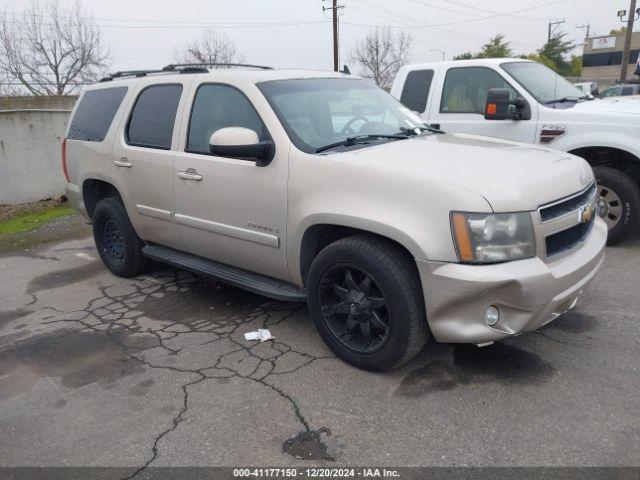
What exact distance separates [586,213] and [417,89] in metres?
3.86

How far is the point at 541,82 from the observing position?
6070 mm

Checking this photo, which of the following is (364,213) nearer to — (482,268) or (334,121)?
(482,268)

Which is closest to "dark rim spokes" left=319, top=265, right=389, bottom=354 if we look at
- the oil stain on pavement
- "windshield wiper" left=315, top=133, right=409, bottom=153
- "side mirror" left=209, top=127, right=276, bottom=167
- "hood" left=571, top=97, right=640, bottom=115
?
the oil stain on pavement

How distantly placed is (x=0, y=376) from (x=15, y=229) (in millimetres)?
5304

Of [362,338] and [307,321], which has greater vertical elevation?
[362,338]

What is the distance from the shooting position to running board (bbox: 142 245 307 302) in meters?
3.68

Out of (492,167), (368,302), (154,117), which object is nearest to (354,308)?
(368,302)

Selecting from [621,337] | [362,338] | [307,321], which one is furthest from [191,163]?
[621,337]

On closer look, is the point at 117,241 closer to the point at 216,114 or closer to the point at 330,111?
the point at 216,114

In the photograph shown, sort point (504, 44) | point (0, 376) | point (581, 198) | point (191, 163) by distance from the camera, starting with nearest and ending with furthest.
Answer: point (581, 198) → point (0, 376) → point (191, 163) → point (504, 44)

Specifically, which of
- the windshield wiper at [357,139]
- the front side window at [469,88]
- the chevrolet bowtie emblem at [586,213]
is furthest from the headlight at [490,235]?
the front side window at [469,88]

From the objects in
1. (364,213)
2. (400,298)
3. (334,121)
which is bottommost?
(400,298)

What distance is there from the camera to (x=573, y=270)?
2.99 m

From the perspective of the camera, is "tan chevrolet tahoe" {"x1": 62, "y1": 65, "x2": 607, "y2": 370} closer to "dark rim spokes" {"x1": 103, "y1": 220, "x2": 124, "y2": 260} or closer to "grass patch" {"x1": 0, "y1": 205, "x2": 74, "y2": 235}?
"dark rim spokes" {"x1": 103, "y1": 220, "x2": 124, "y2": 260}
